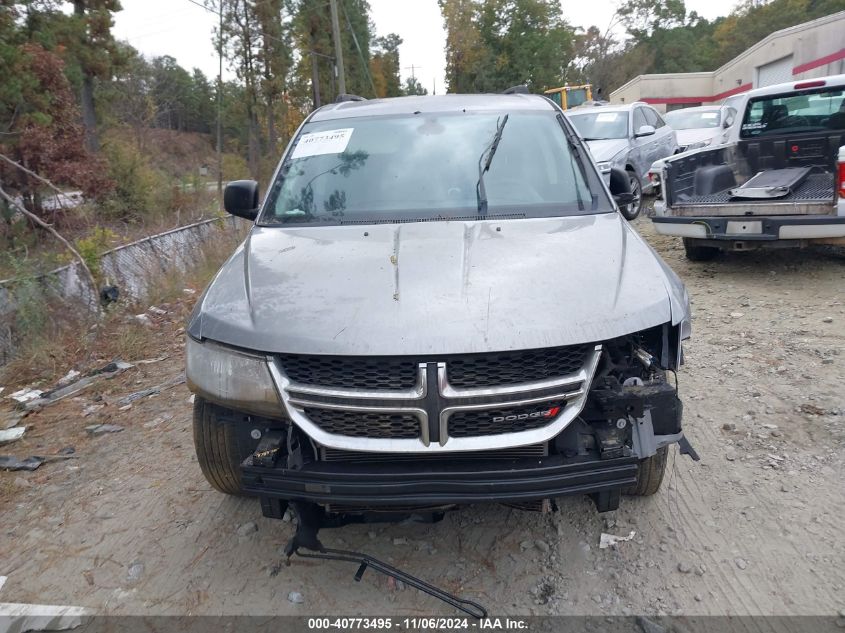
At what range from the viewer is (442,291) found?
7.98ft

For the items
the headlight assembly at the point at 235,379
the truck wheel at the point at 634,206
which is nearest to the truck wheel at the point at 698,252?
the truck wheel at the point at 634,206

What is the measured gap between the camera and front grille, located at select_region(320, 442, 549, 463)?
2.32m

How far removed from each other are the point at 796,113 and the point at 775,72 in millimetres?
27996

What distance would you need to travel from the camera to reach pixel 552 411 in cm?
232

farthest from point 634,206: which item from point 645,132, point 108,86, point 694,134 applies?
point 108,86

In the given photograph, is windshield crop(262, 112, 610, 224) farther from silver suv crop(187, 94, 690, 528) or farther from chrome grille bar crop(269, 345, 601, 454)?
chrome grille bar crop(269, 345, 601, 454)

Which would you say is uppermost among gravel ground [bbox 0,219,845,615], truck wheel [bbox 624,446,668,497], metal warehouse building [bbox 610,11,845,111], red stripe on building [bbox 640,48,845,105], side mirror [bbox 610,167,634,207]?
metal warehouse building [bbox 610,11,845,111]

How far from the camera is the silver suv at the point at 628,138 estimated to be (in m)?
10.0

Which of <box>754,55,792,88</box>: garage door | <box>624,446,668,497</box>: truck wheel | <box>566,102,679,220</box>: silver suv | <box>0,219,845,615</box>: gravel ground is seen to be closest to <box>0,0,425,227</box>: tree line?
<box>0,219,845,615</box>: gravel ground

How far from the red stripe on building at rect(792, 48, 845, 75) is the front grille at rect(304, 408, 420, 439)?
27.6m

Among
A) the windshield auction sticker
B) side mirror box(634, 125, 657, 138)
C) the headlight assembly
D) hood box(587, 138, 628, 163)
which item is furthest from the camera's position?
side mirror box(634, 125, 657, 138)

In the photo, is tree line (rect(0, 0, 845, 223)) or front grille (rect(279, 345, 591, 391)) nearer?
front grille (rect(279, 345, 591, 391))

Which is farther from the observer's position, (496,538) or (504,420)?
(496,538)

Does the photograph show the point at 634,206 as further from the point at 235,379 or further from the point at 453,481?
the point at 235,379
